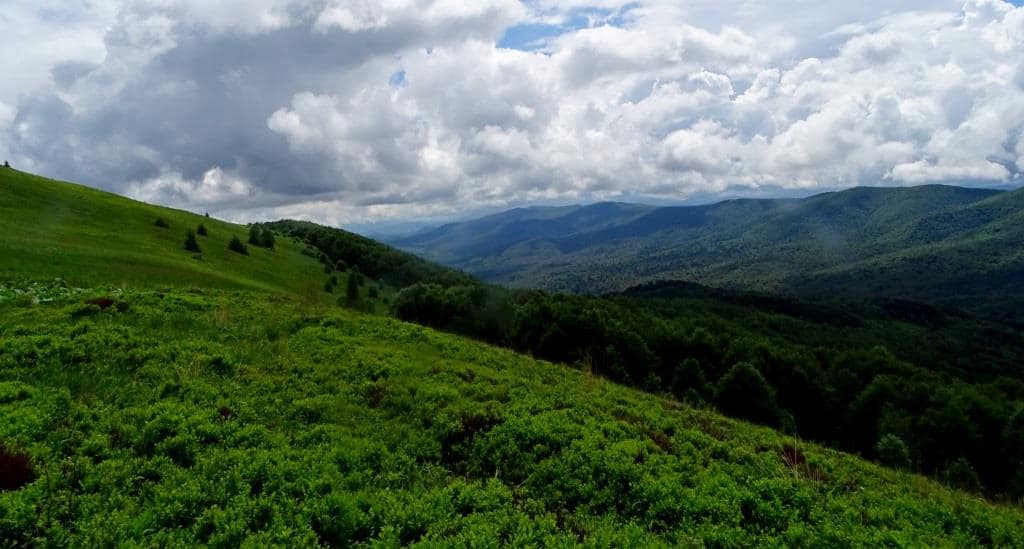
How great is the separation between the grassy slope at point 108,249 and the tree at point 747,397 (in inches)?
1900

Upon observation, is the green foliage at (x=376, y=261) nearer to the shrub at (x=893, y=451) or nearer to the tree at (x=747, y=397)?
the tree at (x=747, y=397)

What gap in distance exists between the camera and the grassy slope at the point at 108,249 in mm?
38094

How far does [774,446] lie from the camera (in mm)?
16719

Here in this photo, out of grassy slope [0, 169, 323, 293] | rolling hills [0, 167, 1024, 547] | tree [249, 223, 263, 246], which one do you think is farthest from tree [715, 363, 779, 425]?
tree [249, 223, 263, 246]

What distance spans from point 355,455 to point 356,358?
798 cm

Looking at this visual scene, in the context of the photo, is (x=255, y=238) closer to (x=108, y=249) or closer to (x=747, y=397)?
(x=108, y=249)

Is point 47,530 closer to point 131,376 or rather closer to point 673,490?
point 131,376

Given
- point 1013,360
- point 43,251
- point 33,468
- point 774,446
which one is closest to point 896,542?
point 774,446

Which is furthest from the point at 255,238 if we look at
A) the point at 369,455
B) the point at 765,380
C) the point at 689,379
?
the point at 369,455

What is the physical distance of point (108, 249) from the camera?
48969 millimetres

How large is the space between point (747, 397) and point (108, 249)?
63660 millimetres

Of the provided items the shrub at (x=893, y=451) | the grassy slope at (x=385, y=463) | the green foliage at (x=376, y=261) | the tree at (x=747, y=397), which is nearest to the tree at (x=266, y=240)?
the green foliage at (x=376, y=261)

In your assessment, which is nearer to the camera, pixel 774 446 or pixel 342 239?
pixel 774 446

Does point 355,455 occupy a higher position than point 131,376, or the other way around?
point 131,376
